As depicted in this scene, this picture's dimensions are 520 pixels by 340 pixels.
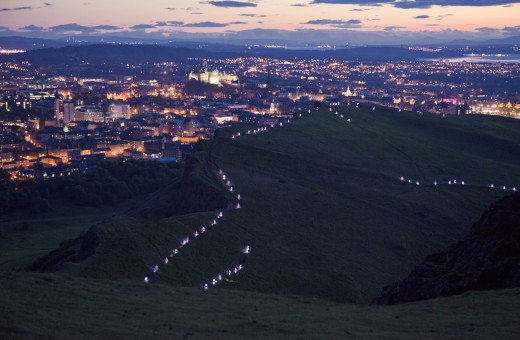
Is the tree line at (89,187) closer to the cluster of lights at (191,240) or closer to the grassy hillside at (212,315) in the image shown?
the cluster of lights at (191,240)

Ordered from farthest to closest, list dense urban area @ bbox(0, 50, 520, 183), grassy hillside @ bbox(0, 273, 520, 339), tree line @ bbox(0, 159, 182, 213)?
dense urban area @ bbox(0, 50, 520, 183), tree line @ bbox(0, 159, 182, 213), grassy hillside @ bbox(0, 273, 520, 339)

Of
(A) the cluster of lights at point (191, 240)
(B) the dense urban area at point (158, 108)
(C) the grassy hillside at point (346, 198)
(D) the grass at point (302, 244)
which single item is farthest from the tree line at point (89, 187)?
(A) the cluster of lights at point (191, 240)

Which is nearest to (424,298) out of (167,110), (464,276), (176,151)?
(464,276)

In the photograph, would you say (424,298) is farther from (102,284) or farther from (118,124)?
(118,124)

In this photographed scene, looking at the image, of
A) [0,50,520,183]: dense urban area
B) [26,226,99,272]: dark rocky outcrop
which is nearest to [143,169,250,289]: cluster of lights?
[26,226,99,272]: dark rocky outcrop

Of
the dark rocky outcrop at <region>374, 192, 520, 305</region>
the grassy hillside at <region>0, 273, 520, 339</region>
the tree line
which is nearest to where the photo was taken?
the grassy hillside at <region>0, 273, 520, 339</region>

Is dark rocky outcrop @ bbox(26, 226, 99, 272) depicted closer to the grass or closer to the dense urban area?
the grass

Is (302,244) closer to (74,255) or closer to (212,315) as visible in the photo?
(74,255)

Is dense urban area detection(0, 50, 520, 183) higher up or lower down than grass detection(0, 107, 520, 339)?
lower down
